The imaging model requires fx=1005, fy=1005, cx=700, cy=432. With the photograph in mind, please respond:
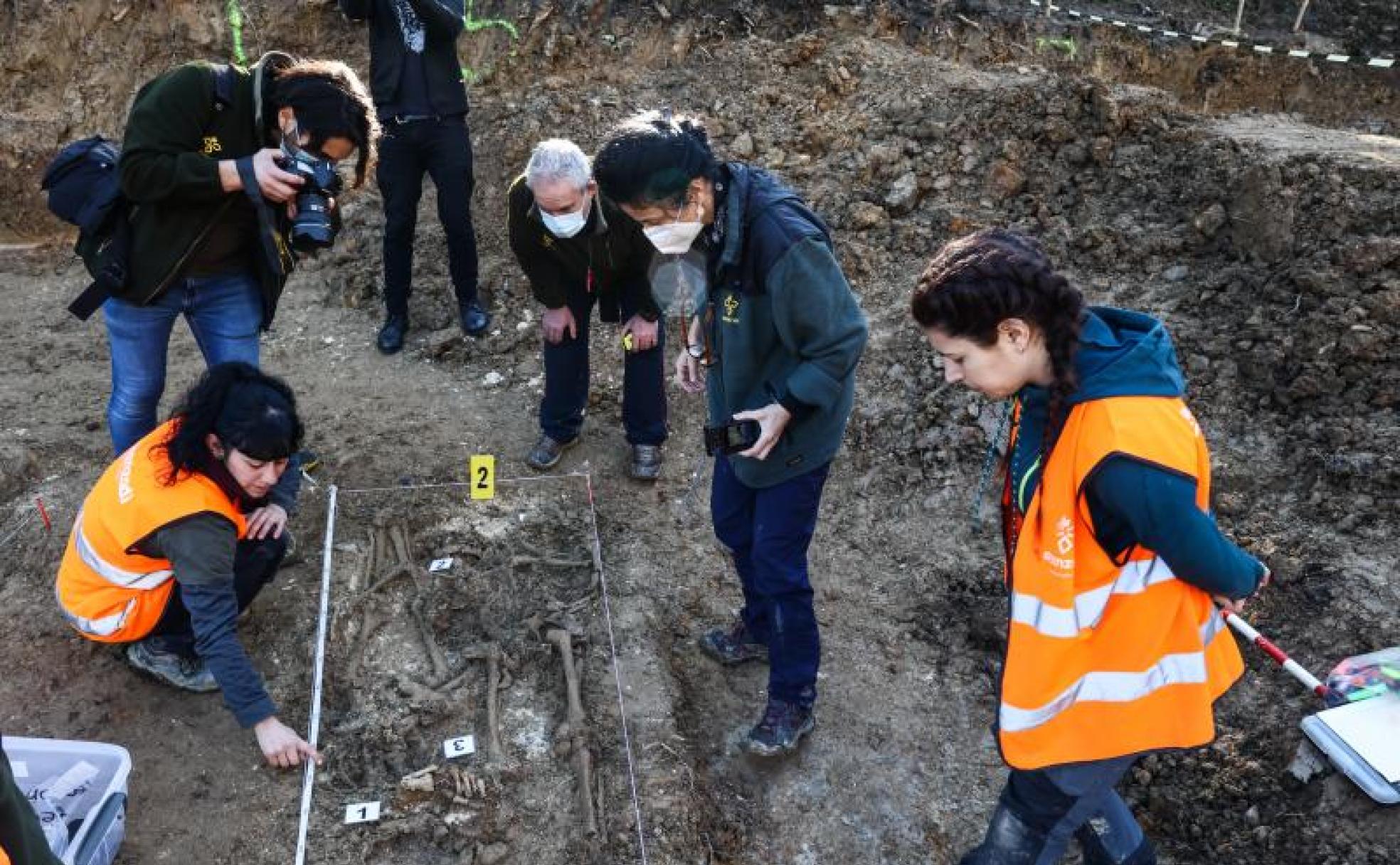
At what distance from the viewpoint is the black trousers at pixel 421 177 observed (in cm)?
516

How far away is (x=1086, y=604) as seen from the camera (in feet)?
6.67

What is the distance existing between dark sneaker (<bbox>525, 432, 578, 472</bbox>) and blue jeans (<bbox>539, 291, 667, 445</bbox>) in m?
0.03

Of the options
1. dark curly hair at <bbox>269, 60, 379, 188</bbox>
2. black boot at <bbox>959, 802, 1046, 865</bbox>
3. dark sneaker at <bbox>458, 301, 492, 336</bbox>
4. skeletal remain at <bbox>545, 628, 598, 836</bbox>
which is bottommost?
skeletal remain at <bbox>545, 628, 598, 836</bbox>

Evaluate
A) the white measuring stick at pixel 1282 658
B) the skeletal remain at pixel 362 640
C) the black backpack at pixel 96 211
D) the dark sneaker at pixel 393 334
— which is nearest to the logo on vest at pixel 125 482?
the black backpack at pixel 96 211

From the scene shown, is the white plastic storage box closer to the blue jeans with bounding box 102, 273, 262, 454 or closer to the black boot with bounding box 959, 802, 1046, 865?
the blue jeans with bounding box 102, 273, 262, 454

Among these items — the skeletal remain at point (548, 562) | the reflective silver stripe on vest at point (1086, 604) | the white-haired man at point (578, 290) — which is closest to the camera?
the reflective silver stripe on vest at point (1086, 604)

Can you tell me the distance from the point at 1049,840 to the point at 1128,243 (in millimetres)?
3835

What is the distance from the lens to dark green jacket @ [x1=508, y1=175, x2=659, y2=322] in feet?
13.1

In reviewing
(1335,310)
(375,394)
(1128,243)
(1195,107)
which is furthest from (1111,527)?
(1195,107)

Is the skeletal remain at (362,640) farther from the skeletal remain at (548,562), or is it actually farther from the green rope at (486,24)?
the green rope at (486,24)

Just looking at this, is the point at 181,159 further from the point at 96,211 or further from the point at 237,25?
the point at 237,25

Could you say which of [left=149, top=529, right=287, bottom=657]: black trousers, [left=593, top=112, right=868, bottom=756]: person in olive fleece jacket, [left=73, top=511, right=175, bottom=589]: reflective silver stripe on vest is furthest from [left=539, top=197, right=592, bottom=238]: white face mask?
[left=73, top=511, right=175, bottom=589]: reflective silver stripe on vest

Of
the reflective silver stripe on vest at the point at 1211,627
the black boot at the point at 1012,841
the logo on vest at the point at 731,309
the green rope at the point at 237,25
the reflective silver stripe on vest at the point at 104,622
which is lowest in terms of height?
the reflective silver stripe on vest at the point at 104,622

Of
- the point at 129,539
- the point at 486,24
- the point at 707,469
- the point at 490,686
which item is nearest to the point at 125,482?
the point at 129,539
